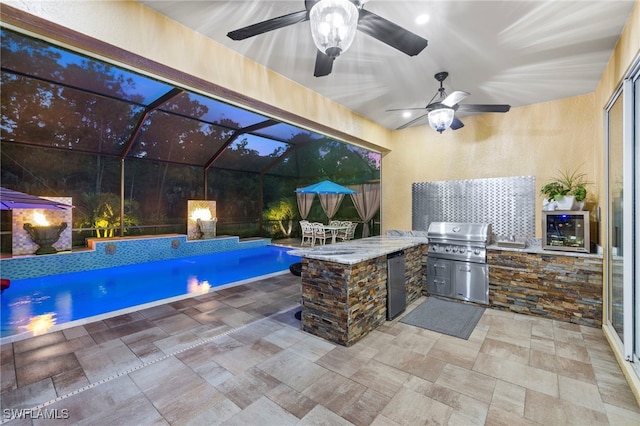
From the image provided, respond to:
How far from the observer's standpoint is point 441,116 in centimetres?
305

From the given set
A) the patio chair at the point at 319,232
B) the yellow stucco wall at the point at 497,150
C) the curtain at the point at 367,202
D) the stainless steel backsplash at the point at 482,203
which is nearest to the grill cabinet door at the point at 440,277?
the stainless steel backsplash at the point at 482,203

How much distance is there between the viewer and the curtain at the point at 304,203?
11.8 m

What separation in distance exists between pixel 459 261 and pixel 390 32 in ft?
10.7

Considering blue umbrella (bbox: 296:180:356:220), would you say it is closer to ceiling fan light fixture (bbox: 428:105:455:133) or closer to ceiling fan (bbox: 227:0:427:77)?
ceiling fan light fixture (bbox: 428:105:455:133)

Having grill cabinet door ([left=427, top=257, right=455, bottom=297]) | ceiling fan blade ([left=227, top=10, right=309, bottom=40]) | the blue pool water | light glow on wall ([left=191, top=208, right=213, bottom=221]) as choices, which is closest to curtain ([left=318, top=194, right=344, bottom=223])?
the blue pool water

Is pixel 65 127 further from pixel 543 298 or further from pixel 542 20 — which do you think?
pixel 543 298

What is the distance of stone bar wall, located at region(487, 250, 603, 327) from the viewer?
312 cm

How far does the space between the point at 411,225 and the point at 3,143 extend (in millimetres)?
8622

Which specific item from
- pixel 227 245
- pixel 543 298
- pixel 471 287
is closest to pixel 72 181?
pixel 227 245

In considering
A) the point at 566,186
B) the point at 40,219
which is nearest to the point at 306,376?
the point at 566,186

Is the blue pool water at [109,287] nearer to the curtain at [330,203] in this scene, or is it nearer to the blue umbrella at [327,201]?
the blue umbrella at [327,201]

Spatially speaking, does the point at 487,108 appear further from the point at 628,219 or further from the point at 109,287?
the point at 109,287

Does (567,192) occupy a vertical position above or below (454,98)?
below

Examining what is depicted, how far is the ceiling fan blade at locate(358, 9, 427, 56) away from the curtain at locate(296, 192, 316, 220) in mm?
9944
